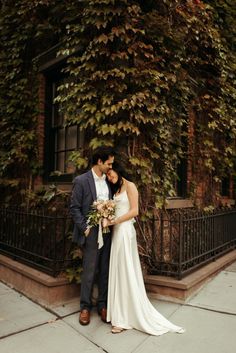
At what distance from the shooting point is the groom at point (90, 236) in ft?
13.2

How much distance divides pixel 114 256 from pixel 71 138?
10.6ft

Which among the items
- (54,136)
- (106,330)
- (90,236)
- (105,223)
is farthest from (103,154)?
(54,136)

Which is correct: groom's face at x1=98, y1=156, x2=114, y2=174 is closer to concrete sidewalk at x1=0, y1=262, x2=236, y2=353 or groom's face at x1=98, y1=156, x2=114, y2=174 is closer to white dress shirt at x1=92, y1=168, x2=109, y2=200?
white dress shirt at x1=92, y1=168, x2=109, y2=200

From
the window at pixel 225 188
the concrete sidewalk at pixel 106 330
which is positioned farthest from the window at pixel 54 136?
the window at pixel 225 188

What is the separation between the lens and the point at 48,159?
692 centimetres

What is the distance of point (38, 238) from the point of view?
5.25 meters

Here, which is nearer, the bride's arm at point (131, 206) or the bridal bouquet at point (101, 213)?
the bridal bouquet at point (101, 213)

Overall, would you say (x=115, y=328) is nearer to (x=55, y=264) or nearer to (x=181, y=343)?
(x=181, y=343)

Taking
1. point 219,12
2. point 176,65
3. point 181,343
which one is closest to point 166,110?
point 176,65

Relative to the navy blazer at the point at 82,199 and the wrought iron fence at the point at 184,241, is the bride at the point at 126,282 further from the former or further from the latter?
the wrought iron fence at the point at 184,241

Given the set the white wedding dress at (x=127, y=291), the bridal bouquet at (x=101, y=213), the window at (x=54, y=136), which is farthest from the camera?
the window at (x=54, y=136)

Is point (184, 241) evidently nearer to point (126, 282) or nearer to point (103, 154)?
point (126, 282)

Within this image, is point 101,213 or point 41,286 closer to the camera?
point 101,213

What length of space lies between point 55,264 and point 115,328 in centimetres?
132
